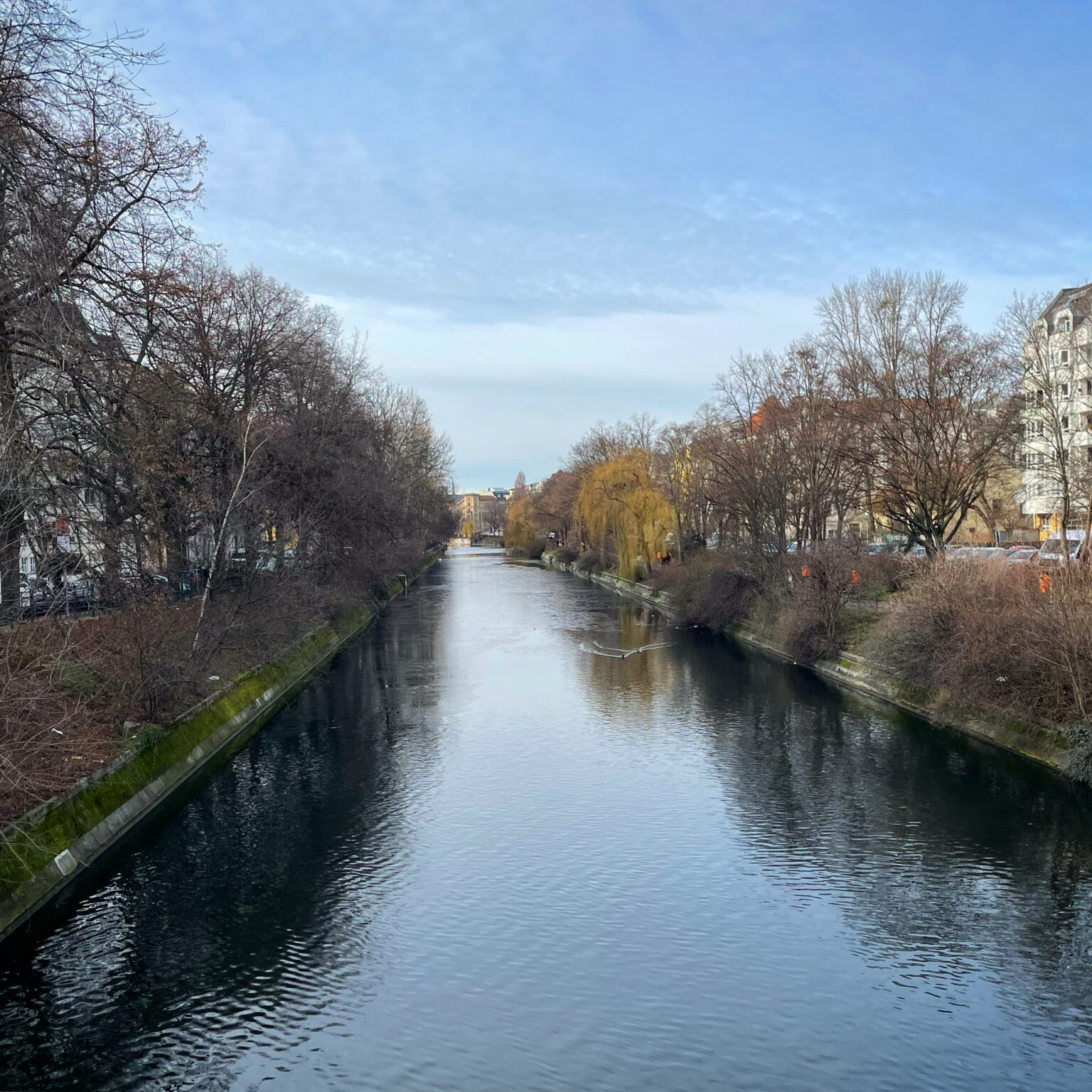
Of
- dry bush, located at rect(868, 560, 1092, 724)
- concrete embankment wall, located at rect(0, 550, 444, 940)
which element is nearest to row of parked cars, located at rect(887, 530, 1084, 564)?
dry bush, located at rect(868, 560, 1092, 724)

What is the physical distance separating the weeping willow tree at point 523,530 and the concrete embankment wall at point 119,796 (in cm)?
8318

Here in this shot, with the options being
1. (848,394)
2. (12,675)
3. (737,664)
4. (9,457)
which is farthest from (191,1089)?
(848,394)

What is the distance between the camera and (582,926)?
12.1m

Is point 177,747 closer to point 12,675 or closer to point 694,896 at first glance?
point 12,675

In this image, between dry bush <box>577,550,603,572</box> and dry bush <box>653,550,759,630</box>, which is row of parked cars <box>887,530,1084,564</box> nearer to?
dry bush <box>653,550,759,630</box>

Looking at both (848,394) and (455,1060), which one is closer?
(455,1060)

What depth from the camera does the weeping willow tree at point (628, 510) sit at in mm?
57562

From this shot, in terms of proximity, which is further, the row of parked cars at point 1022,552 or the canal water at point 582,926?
the row of parked cars at point 1022,552

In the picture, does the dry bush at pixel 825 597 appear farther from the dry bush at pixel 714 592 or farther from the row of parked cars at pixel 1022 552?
the dry bush at pixel 714 592

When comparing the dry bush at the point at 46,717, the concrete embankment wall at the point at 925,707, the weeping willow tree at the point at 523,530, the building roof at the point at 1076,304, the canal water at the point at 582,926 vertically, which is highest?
the building roof at the point at 1076,304

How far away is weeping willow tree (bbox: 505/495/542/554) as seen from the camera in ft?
366

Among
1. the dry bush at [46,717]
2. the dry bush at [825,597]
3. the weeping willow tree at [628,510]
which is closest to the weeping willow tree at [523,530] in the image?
the weeping willow tree at [628,510]

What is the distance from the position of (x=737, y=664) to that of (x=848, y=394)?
1129 cm

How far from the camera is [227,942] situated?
38.8 ft
